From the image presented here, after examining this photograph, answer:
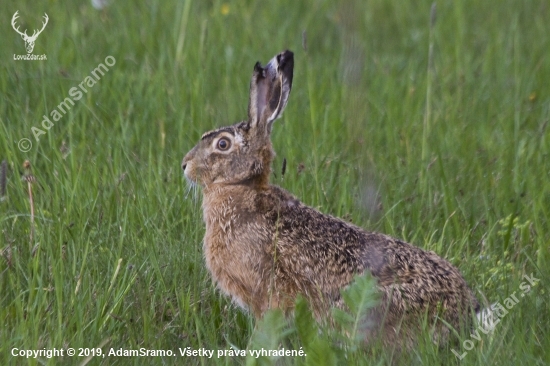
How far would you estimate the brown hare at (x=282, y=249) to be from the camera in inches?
177

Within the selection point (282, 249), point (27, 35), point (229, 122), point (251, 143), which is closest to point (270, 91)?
point (251, 143)

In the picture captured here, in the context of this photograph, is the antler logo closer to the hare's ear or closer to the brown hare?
the brown hare

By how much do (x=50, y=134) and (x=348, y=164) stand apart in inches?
75.3

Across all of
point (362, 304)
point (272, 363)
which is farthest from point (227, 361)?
point (362, 304)

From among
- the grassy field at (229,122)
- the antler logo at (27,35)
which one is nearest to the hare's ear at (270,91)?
the grassy field at (229,122)

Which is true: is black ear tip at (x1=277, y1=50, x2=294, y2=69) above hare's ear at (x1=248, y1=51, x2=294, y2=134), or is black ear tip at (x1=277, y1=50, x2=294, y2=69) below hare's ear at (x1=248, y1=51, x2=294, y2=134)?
above

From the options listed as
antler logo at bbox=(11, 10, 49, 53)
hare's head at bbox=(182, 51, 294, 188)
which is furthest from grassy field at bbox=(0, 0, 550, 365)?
hare's head at bbox=(182, 51, 294, 188)

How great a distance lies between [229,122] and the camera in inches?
265

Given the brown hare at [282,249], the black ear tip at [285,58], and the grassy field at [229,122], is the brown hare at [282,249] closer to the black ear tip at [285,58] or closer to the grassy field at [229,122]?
the black ear tip at [285,58]

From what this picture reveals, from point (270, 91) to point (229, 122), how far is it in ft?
4.79

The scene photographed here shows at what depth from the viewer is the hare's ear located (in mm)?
5270

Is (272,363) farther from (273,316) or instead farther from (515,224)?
(515,224)

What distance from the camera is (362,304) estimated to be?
3982 millimetres

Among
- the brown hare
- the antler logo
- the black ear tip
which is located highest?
the black ear tip
